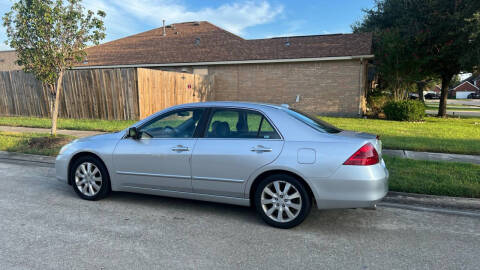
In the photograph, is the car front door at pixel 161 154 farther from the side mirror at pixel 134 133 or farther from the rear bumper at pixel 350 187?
the rear bumper at pixel 350 187

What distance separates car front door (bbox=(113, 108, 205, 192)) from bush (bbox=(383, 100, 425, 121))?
44.5 feet

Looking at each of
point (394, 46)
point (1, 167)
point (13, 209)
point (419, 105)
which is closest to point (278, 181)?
point (13, 209)

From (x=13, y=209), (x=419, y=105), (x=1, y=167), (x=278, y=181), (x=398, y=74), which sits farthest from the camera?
(x=398, y=74)

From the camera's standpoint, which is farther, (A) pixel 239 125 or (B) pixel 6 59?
(B) pixel 6 59

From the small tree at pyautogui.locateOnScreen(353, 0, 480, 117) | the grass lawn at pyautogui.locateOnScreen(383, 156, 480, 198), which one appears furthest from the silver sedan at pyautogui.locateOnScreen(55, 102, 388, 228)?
the small tree at pyautogui.locateOnScreen(353, 0, 480, 117)

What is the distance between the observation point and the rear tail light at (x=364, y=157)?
3.91 meters

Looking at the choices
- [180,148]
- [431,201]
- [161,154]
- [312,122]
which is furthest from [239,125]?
[431,201]

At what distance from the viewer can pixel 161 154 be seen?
4684 millimetres

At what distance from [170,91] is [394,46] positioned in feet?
35.5

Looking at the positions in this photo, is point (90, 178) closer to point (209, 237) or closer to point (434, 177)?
point (209, 237)

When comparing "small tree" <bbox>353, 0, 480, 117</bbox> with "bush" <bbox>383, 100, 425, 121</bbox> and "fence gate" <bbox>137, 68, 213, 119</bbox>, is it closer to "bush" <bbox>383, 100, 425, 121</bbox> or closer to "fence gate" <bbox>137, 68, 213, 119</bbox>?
"bush" <bbox>383, 100, 425, 121</bbox>

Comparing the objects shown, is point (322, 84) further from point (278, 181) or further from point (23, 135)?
point (278, 181)

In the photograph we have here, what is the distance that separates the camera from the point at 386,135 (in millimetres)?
10781

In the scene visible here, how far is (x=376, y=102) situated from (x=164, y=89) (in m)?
11.9
